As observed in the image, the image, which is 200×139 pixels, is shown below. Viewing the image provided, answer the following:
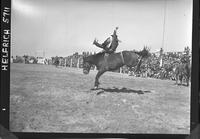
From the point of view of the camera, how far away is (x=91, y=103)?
6.98 ft

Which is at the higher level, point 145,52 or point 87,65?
point 145,52

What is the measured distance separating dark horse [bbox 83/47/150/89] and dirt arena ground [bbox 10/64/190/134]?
6cm

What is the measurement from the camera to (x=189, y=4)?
7.00 ft

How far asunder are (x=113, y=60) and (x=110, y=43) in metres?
0.16

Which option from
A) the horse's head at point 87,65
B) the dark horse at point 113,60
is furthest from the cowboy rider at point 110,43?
the horse's head at point 87,65

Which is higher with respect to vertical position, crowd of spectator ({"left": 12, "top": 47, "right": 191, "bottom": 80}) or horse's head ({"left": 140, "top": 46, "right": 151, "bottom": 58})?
horse's head ({"left": 140, "top": 46, "right": 151, "bottom": 58})

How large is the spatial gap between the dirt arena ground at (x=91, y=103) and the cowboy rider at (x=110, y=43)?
0.77 ft

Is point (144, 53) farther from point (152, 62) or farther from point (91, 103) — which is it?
point (91, 103)

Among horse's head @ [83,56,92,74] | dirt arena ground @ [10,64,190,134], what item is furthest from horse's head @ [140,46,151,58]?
horse's head @ [83,56,92,74]

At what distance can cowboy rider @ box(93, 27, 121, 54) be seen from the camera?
7.00 ft

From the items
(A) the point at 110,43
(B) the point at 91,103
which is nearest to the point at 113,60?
(A) the point at 110,43

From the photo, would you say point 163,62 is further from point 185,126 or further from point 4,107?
point 4,107

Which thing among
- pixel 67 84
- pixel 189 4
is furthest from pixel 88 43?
pixel 189 4

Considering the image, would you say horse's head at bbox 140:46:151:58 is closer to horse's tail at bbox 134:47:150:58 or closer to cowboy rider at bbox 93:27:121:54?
horse's tail at bbox 134:47:150:58
